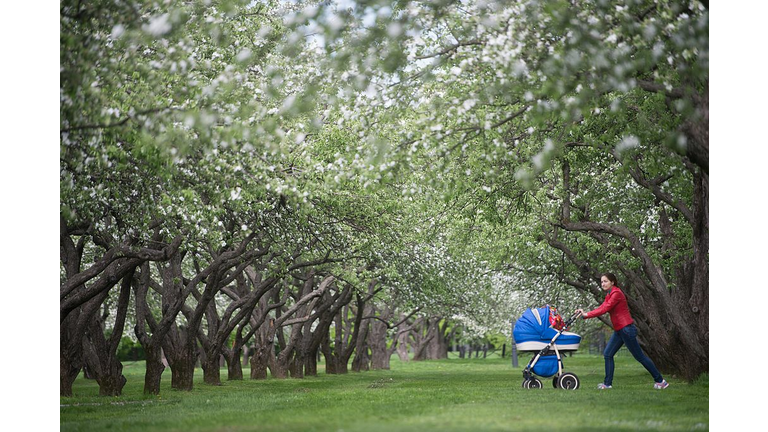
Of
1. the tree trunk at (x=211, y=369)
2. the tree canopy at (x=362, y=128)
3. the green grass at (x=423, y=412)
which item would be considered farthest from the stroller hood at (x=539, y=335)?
the tree trunk at (x=211, y=369)

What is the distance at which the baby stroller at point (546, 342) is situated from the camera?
16109 mm

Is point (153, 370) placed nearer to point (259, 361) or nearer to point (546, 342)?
point (546, 342)

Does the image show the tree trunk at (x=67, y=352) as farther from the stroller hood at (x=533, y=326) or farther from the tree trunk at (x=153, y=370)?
the stroller hood at (x=533, y=326)

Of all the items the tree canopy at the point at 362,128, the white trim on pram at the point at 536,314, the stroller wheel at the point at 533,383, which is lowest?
the stroller wheel at the point at 533,383

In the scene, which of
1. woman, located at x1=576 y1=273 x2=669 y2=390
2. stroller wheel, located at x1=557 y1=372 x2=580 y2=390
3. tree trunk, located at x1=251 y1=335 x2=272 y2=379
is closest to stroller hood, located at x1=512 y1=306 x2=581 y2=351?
stroller wheel, located at x1=557 y1=372 x2=580 y2=390

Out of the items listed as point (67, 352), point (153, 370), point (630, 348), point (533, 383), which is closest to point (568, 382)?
point (533, 383)

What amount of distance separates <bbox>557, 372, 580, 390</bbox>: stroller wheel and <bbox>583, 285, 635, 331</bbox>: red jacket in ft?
5.99

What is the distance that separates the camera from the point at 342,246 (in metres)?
20.1

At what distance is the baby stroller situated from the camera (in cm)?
1611

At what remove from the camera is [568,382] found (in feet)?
53.0

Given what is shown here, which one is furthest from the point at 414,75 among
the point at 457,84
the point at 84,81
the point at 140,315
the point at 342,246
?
the point at 140,315

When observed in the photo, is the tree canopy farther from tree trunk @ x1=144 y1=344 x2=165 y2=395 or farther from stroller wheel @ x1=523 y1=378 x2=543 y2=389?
stroller wheel @ x1=523 y1=378 x2=543 y2=389

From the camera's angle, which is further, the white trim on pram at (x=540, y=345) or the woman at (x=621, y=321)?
the white trim on pram at (x=540, y=345)
